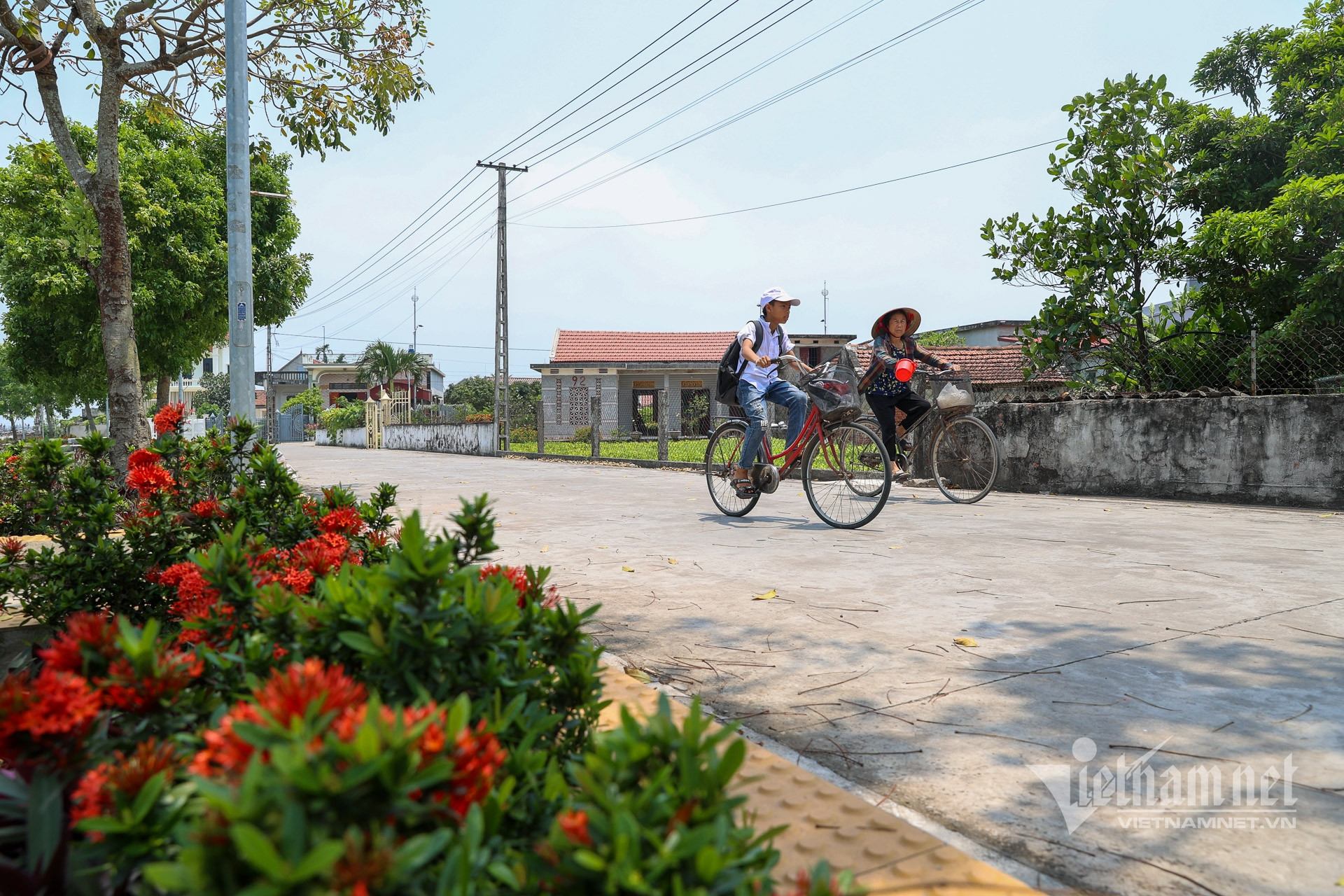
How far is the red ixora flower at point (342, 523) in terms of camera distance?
2469 mm

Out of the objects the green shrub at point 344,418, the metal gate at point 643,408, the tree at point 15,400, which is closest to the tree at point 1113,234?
the metal gate at point 643,408

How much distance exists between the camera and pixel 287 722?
2.97 ft

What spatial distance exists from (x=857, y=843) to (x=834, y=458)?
233 inches

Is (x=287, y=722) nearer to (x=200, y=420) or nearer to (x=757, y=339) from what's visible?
(x=757, y=339)

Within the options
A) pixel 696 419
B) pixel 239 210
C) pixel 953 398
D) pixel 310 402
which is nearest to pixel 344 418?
pixel 310 402

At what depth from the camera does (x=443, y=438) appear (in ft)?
105

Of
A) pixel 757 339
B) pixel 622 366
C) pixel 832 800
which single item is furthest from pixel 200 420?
pixel 832 800

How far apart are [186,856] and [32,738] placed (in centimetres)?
54

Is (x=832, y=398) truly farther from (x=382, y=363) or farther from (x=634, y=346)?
(x=382, y=363)

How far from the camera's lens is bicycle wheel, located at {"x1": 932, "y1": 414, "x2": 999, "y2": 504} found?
897 cm

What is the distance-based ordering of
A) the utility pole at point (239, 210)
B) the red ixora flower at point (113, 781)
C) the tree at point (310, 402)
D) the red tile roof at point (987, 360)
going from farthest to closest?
the tree at point (310, 402), the red tile roof at point (987, 360), the utility pole at point (239, 210), the red ixora flower at point (113, 781)

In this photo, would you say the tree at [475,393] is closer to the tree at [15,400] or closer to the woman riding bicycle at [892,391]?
the tree at [15,400]

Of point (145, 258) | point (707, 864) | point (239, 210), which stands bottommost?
point (707, 864)
